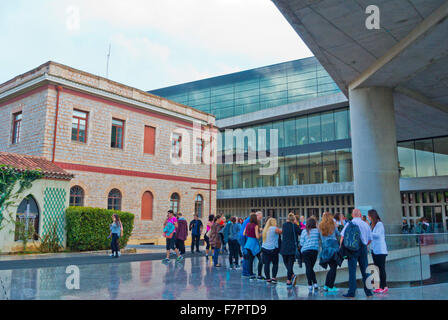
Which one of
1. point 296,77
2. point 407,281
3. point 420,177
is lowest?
point 407,281

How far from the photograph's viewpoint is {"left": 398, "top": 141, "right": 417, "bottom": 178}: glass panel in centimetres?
3093

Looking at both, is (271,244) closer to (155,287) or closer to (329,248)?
(329,248)

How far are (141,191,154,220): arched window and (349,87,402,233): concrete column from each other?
13.1m

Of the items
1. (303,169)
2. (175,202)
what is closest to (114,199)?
Answer: (175,202)

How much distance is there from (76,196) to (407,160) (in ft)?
87.4

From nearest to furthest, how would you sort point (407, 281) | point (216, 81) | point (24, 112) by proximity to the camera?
1. point (407, 281)
2. point (24, 112)
3. point (216, 81)

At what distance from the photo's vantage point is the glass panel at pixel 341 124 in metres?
33.8

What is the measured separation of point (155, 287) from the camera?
325 inches

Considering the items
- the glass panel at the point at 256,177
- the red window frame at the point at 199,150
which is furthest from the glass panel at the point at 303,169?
the red window frame at the point at 199,150

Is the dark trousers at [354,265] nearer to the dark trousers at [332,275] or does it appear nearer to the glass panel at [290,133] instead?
the dark trousers at [332,275]

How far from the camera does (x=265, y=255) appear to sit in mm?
9273

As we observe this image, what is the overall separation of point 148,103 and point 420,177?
22340mm
